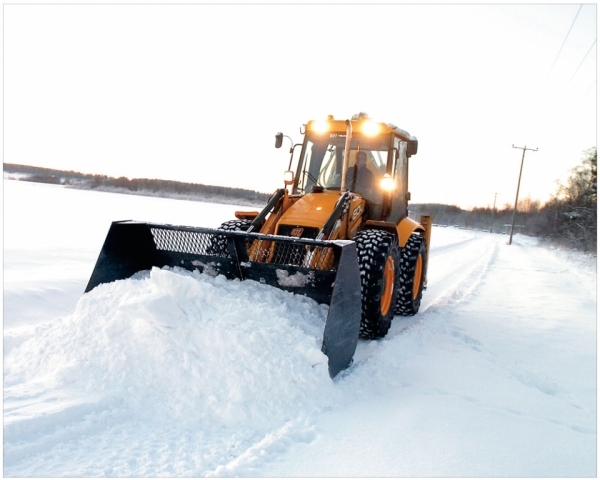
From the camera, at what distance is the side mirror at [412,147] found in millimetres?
6387

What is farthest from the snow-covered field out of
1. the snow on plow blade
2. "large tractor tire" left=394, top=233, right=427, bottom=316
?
"large tractor tire" left=394, top=233, right=427, bottom=316

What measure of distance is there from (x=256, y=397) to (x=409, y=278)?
3361 millimetres

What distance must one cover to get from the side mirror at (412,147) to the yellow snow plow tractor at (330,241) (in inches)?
0.5

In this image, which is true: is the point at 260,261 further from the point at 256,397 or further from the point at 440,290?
the point at 440,290

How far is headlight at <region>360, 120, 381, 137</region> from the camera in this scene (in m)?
5.80

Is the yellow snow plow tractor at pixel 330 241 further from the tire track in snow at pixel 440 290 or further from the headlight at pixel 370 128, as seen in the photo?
the tire track in snow at pixel 440 290

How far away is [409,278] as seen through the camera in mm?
5996

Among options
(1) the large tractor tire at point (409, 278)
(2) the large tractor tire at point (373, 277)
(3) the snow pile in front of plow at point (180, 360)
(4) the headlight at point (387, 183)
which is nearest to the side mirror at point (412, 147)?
(4) the headlight at point (387, 183)

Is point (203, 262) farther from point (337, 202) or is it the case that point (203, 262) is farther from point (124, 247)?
point (337, 202)

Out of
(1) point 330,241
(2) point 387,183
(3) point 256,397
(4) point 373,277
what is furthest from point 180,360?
(2) point 387,183

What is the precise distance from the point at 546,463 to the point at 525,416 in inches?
25.1

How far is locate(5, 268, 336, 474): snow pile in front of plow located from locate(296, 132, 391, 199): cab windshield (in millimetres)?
2405

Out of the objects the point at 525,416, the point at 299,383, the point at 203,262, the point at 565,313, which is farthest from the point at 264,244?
the point at 565,313

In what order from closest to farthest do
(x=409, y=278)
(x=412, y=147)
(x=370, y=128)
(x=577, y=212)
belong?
(x=370, y=128) → (x=409, y=278) → (x=412, y=147) → (x=577, y=212)
